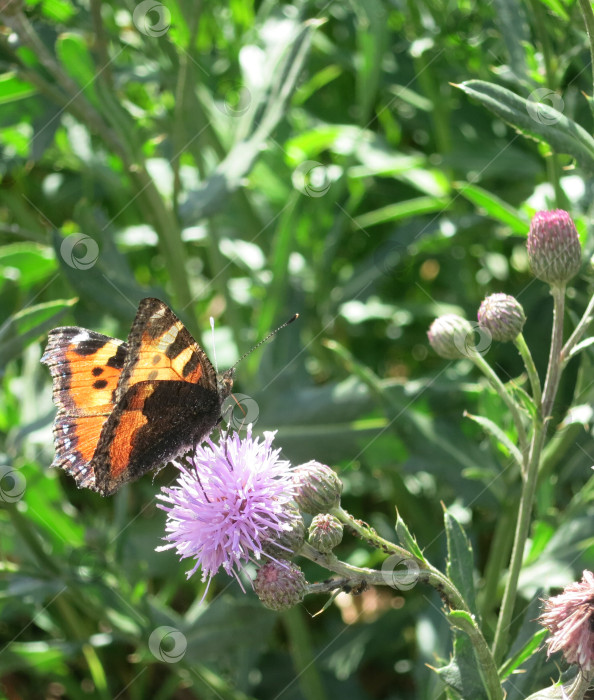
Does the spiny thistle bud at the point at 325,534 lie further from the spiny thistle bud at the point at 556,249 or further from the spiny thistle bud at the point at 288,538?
the spiny thistle bud at the point at 556,249

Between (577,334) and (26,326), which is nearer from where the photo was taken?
(577,334)

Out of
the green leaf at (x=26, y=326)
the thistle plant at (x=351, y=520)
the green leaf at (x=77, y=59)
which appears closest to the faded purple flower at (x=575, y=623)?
the thistle plant at (x=351, y=520)

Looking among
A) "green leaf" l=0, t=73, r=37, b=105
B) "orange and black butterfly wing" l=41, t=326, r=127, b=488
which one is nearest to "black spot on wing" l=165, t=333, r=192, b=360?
"orange and black butterfly wing" l=41, t=326, r=127, b=488

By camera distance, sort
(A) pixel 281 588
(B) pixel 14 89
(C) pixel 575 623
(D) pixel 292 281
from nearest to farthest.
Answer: (C) pixel 575 623, (A) pixel 281 588, (B) pixel 14 89, (D) pixel 292 281

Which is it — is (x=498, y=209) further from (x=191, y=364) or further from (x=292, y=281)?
(x=292, y=281)

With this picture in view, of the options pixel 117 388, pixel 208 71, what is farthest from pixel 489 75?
pixel 117 388

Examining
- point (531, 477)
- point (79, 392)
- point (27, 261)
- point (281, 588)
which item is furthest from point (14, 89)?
point (531, 477)

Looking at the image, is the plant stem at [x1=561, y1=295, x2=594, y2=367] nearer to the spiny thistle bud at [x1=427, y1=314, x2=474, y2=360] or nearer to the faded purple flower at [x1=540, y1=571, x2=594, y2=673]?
the spiny thistle bud at [x1=427, y1=314, x2=474, y2=360]

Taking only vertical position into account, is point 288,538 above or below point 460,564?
above
